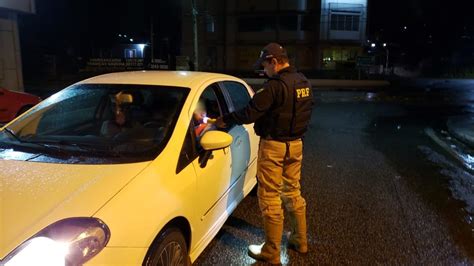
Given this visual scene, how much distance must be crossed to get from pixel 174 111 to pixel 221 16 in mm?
46127

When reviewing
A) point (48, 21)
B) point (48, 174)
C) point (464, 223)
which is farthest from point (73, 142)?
point (48, 21)

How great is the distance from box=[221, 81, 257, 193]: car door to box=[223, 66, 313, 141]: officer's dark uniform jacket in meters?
0.50

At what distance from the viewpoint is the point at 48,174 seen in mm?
2604

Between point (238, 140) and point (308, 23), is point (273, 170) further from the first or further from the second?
point (308, 23)

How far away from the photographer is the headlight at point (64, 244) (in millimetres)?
2025

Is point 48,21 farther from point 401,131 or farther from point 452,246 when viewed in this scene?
point 452,246

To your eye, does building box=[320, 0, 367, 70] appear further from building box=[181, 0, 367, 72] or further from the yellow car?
the yellow car

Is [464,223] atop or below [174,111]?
below

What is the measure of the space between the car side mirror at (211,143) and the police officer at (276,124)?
8.9 inches

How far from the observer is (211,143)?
311 centimetres

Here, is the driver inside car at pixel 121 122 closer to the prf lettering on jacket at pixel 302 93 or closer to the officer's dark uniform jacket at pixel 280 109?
the officer's dark uniform jacket at pixel 280 109

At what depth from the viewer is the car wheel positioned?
2.48 meters

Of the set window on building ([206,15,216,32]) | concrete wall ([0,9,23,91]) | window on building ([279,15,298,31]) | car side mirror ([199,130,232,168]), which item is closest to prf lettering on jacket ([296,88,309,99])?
car side mirror ([199,130,232,168])

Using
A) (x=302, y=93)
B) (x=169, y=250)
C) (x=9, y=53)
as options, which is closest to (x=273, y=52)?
(x=302, y=93)
